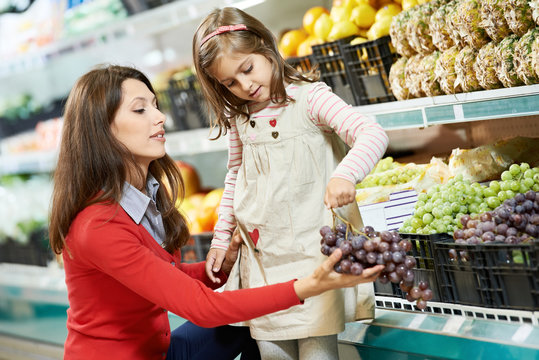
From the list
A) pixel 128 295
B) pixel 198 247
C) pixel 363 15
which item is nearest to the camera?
pixel 128 295

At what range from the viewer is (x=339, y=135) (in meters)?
1.49

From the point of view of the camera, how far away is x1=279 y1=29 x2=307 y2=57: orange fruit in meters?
2.57

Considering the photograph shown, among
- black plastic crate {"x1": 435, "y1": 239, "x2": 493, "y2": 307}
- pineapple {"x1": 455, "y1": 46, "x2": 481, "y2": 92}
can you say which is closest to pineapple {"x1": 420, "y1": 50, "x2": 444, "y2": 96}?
pineapple {"x1": 455, "y1": 46, "x2": 481, "y2": 92}

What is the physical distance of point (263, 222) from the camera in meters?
1.58

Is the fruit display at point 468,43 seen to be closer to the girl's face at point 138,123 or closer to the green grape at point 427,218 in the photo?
the green grape at point 427,218

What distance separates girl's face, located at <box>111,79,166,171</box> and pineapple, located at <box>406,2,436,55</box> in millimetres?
856

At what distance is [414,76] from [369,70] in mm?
222

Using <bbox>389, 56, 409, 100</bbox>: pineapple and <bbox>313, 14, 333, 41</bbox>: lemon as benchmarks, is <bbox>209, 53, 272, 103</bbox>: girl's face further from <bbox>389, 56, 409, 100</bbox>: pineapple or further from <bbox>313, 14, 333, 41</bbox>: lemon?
<bbox>313, 14, 333, 41</bbox>: lemon

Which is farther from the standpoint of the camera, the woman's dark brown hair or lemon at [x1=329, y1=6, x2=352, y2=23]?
lemon at [x1=329, y1=6, x2=352, y2=23]

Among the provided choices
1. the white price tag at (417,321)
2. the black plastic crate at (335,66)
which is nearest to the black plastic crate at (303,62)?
the black plastic crate at (335,66)

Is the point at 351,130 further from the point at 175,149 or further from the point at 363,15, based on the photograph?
the point at 175,149

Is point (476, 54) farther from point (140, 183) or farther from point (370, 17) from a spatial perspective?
point (140, 183)

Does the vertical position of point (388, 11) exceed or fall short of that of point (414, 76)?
it exceeds it

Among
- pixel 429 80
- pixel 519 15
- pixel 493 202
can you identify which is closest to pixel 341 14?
pixel 429 80
